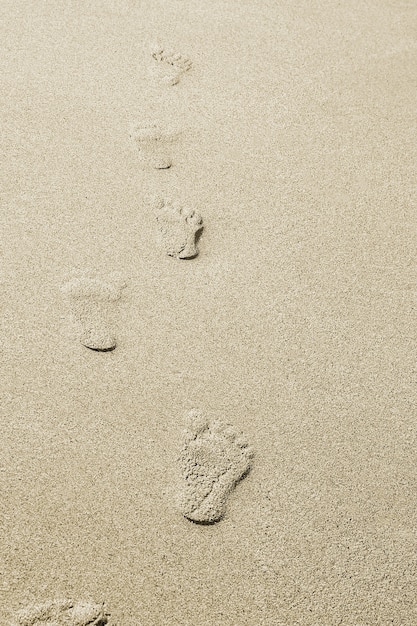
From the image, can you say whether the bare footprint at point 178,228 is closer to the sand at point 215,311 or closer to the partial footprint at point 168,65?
the sand at point 215,311

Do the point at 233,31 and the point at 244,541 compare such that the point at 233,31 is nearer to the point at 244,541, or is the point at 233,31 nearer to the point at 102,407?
the point at 102,407

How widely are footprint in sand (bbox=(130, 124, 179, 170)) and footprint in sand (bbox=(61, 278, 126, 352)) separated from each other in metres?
0.44

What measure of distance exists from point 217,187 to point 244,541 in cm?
99

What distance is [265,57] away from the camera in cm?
224

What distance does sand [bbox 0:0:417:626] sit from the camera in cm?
133

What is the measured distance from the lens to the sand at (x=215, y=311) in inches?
52.2

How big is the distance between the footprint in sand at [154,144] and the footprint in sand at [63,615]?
1.18 metres

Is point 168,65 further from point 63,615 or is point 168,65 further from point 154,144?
point 63,615

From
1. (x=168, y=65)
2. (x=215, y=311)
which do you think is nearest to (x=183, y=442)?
A: (x=215, y=311)

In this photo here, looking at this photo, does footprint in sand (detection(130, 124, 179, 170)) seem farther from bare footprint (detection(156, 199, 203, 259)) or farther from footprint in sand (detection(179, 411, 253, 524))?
footprint in sand (detection(179, 411, 253, 524))

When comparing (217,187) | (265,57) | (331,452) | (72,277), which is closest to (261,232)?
(217,187)

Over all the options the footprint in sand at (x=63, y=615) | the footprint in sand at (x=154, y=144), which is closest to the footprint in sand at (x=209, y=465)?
the footprint in sand at (x=63, y=615)

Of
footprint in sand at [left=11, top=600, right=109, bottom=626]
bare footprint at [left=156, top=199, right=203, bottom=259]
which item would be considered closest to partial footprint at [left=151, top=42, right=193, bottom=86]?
bare footprint at [left=156, top=199, right=203, bottom=259]

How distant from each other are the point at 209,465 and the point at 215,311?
16.2 inches
